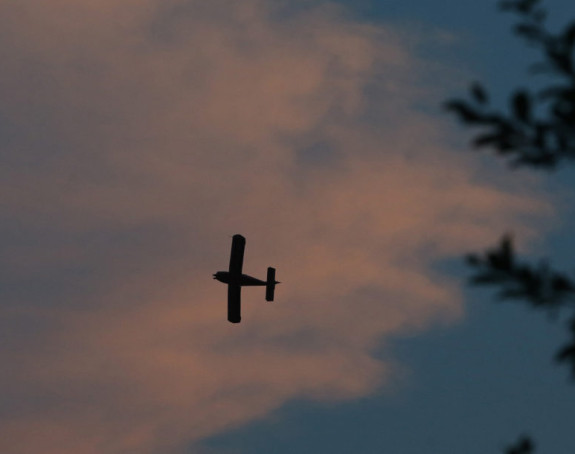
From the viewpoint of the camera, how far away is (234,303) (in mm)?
70875

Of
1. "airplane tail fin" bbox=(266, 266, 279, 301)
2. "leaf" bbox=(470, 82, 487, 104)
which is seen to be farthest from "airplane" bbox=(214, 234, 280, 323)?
"leaf" bbox=(470, 82, 487, 104)

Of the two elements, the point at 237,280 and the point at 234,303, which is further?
the point at 234,303

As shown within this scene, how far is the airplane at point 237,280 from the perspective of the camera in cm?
6806

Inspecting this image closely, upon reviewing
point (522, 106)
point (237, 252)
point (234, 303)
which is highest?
point (237, 252)

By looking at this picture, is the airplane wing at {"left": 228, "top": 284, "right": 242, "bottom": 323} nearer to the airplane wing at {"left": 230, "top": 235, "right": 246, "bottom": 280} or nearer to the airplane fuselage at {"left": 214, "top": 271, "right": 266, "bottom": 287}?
the airplane fuselage at {"left": 214, "top": 271, "right": 266, "bottom": 287}

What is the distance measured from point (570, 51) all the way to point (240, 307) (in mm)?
57489

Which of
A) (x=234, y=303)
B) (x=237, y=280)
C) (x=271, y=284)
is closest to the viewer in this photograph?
(x=237, y=280)

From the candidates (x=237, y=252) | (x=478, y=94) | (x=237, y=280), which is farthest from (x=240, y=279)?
(x=478, y=94)

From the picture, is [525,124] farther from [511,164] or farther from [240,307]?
[240,307]

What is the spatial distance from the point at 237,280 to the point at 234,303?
2089mm

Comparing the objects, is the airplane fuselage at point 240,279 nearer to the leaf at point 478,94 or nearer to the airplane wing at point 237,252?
the airplane wing at point 237,252

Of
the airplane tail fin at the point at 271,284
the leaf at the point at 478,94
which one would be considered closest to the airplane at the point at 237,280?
the airplane tail fin at the point at 271,284

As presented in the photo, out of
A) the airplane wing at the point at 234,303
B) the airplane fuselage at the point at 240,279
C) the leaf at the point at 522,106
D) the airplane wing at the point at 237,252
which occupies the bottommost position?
the leaf at the point at 522,106

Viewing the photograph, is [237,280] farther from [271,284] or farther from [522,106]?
[522,106]
